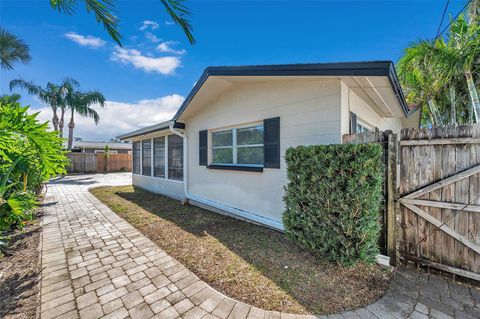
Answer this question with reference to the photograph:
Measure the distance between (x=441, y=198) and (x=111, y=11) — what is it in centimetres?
453

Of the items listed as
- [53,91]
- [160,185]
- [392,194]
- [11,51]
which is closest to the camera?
[392,194]

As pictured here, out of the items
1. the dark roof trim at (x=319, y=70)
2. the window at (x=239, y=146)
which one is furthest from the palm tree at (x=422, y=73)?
the window at (x=239, y=146)

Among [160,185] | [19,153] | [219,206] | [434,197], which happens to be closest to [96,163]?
[160,185]

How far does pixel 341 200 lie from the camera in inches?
111

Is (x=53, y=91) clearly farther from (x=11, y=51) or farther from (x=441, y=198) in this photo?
(x=441, y=198)

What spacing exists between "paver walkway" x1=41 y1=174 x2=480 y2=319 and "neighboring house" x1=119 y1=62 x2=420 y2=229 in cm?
225

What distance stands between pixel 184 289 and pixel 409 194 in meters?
3.36

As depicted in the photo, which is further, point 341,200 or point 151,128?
point 151,128

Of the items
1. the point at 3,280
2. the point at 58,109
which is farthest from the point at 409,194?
the point at 58,109

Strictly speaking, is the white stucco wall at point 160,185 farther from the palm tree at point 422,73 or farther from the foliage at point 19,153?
the palm tree at point 422,73

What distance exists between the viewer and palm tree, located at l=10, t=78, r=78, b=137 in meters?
17.4

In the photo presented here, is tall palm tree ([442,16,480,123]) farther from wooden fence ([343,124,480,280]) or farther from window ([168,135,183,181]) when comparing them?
window ([168,135,183,181])

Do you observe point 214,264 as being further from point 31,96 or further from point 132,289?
point 31,96

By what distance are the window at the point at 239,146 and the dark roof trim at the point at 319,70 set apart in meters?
1.32
